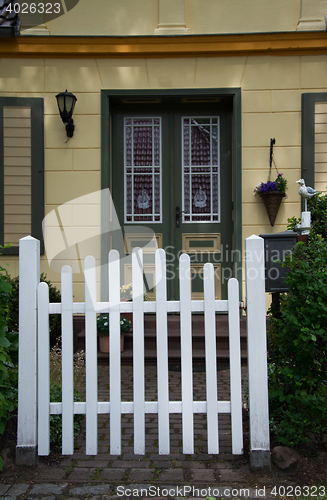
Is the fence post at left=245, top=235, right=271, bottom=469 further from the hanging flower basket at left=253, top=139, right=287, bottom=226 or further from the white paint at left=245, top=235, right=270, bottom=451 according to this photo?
the hanging flower basket at left=253, top=139, right=287, bottom=226

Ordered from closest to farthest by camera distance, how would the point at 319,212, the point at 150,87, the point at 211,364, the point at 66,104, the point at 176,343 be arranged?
the point at 211,364
the point at 319,212
the point at 176,343
the point at 66,104
the point at 150,87

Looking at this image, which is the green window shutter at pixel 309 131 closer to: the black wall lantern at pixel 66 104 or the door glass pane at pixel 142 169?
the door glass pane at pixel 142 169

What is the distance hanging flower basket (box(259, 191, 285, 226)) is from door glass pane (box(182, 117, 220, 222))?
2.36 feet

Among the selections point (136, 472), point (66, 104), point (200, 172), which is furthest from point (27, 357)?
point (200, 172)

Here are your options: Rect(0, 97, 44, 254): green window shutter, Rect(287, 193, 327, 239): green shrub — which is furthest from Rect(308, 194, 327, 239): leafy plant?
Rect(0, 97, 44, 254): green window shutter

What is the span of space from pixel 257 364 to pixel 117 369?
2.76 ft

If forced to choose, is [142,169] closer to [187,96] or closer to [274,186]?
[187,96]

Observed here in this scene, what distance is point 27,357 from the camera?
2338 millimetres

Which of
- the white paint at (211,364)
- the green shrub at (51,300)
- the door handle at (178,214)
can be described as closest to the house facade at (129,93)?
the green shrub at (51,300)

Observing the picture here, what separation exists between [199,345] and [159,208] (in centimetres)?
201

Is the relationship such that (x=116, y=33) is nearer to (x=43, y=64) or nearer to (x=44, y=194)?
(x=43, y=64)

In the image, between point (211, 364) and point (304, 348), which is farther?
point (211, 364)

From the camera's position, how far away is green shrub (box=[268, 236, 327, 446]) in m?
2.21

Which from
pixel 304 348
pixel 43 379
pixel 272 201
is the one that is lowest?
pixel 43 379
